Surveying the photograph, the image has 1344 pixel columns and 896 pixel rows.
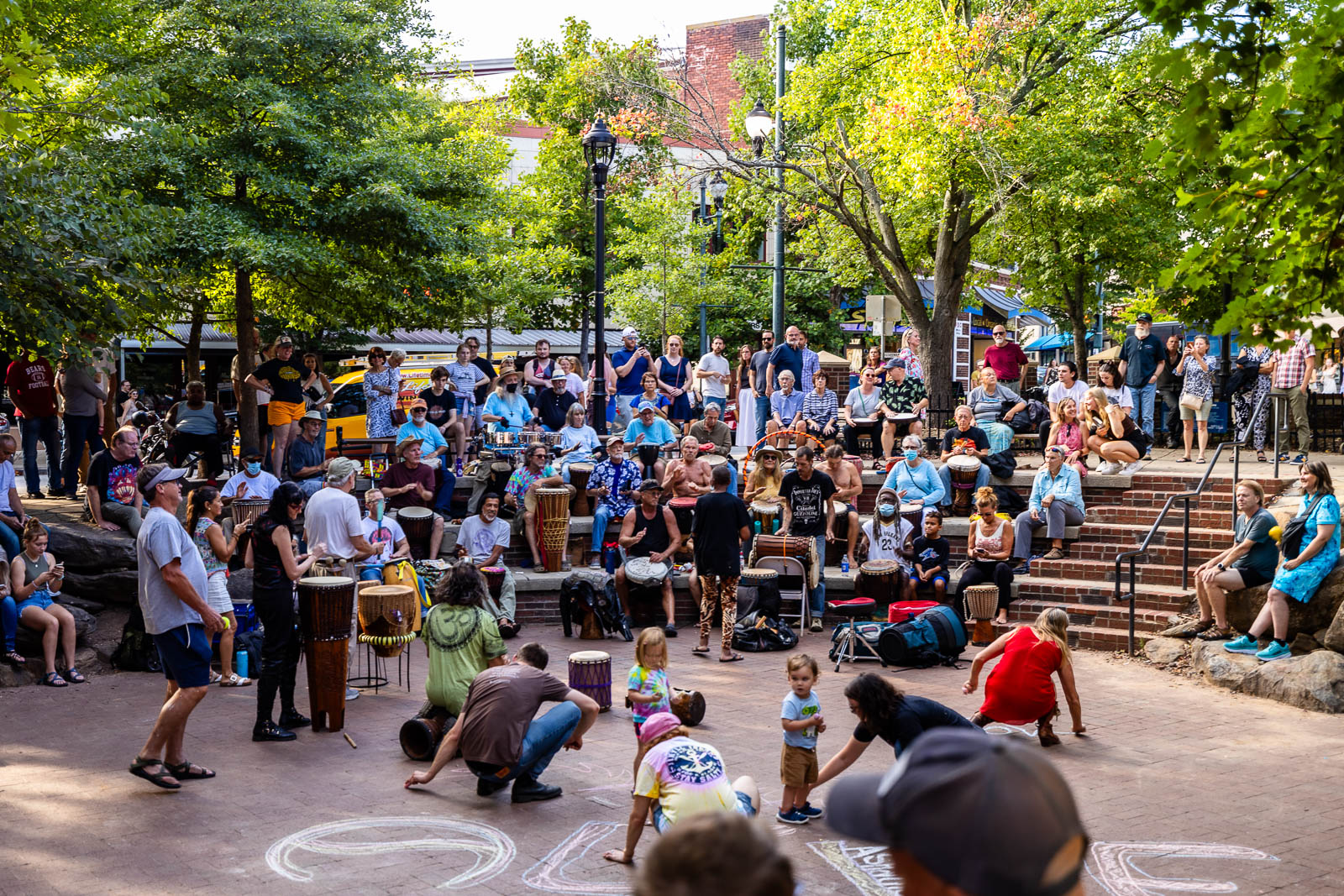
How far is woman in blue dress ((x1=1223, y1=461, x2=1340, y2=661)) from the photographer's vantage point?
1127 cm

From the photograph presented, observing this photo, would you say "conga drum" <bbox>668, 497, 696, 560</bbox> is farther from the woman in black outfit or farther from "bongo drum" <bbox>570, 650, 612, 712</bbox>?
the woman in black outfit

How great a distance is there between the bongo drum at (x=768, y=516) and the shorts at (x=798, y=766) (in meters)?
6.91

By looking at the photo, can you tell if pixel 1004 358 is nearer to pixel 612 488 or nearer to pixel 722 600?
pixel 612 488

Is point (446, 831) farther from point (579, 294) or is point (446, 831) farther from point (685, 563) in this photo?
point (579, 294)

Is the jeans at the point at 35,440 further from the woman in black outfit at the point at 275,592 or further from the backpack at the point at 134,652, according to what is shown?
the woman in black outfit at the point at 275,592

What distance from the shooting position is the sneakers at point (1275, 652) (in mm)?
11211

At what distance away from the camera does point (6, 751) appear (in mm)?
8750

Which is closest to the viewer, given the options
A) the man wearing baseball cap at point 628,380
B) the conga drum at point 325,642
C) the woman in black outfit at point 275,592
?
the woman in black outfit at point 275,592

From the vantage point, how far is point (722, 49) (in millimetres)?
48250

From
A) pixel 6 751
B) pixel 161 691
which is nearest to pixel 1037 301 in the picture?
pixel 161 691

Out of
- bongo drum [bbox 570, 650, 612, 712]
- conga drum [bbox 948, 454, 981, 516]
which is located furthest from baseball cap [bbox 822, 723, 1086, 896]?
conga drum [bbox 948, 454, 981, 516]

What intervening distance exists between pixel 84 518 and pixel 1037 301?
726 inches

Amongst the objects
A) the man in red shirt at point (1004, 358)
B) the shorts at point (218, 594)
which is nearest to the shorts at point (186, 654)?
A: the shorts at point (218, 594)

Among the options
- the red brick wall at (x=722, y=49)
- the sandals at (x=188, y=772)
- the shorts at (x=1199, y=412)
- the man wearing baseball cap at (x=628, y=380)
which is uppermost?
the red brick wall at (x=722, y=49)
